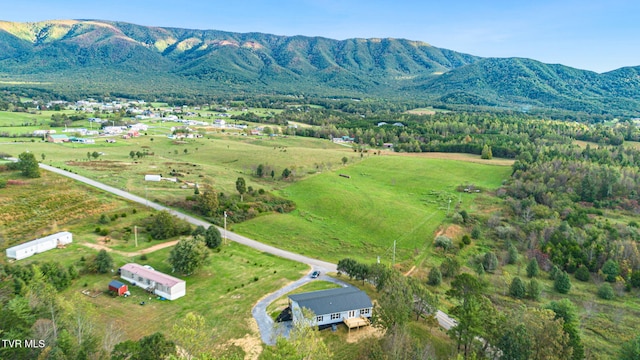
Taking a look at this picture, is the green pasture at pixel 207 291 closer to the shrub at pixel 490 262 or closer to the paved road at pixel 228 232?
the paved road at pixel 228 232

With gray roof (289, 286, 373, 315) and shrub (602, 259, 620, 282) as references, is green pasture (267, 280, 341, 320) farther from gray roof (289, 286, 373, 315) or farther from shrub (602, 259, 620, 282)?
shrub (602, 259, 620, 282)

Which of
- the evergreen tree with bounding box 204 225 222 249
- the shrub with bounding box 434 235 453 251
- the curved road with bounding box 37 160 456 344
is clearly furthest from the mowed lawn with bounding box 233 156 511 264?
the evergreen tree with bounding box 204 225 222 249

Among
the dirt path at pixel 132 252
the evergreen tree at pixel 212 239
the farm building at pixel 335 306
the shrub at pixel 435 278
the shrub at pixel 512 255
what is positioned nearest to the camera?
the farm building at pixel 335 306

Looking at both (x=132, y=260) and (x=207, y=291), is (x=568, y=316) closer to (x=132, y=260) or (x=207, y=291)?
(x=207, y=291)

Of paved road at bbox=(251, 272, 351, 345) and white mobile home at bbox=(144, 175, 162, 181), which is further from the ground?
white mobile home at bbox=(144, 175, 162, 181)

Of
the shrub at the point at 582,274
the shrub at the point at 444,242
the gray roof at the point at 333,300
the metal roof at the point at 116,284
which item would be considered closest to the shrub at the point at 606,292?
the shrub at the point at 582,274

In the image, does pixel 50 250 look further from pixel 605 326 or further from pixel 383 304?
pixel 605 326

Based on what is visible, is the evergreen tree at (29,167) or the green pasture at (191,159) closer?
the evergreen tree at (29,167)
